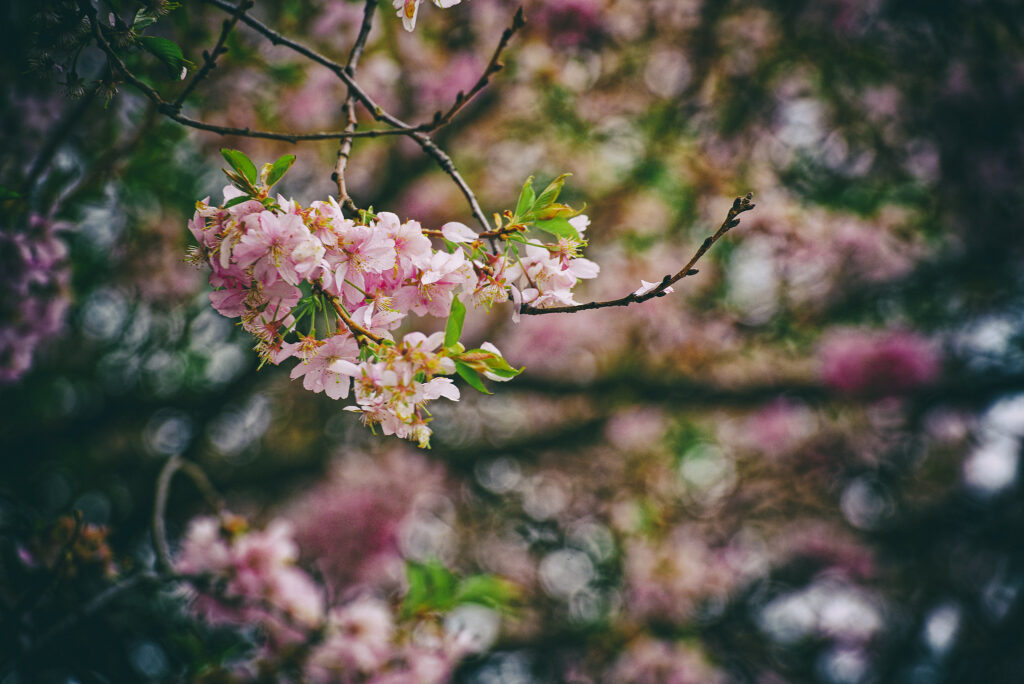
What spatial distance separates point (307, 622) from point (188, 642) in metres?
0.36

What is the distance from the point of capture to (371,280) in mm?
902

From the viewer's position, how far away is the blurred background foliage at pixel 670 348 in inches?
122

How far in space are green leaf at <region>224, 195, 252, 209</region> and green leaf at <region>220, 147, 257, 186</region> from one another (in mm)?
24

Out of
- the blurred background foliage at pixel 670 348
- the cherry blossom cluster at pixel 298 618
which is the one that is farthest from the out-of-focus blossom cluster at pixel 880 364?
the cherry blossom cluster at pixel 298 618

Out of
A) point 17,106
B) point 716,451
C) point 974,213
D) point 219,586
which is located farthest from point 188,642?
point 974,213

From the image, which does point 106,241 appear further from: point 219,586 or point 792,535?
point 792,535

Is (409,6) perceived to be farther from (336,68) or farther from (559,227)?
(559,227)

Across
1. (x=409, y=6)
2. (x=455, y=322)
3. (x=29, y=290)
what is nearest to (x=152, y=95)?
(x=409, y=6)

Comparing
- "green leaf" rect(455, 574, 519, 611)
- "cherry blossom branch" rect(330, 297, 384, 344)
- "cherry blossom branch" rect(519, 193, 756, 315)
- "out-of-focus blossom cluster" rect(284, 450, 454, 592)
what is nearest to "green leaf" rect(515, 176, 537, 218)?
"cherry blossom branch" rect(519, 193, 756, 315)

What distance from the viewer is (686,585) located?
156 inches

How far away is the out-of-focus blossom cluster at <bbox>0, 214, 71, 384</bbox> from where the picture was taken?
1.67m

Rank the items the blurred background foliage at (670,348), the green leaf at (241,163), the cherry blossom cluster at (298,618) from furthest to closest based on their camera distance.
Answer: the blurred background foliage at (670,348) < the cherry blossom cluster at (298,618) < the green leaf at (241,163)

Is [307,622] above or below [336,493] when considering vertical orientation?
below

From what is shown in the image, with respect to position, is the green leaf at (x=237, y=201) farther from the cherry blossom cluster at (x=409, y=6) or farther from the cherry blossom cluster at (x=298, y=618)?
the cherry blossom cluster at (x=298, y=618)
